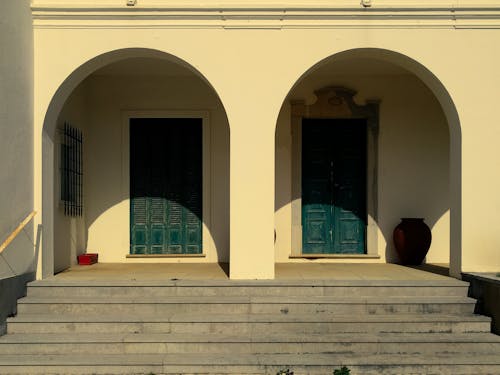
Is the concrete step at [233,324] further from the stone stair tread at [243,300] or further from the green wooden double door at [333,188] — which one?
the green wooden double door at [333,188]

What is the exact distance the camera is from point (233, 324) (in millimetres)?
6766

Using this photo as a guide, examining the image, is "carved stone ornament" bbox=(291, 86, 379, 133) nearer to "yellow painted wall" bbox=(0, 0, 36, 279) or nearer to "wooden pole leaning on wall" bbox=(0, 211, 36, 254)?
"yellow painted wall" bbox=(0, 0, 36, 279)

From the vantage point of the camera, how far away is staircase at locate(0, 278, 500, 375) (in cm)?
619

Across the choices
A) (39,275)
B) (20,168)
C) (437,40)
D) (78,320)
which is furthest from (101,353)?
(437,40)

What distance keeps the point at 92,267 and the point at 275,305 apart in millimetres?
3548

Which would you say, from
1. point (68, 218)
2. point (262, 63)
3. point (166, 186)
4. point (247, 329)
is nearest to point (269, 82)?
point (262, 63)

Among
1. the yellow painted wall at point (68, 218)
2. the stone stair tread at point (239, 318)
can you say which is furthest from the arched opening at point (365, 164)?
the yellow painted wall at point (68, 218)

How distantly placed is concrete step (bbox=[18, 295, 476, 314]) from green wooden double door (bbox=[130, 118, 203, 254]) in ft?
10.2

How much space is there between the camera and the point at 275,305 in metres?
7.11

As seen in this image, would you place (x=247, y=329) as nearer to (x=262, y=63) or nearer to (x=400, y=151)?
(x=262, y=63)

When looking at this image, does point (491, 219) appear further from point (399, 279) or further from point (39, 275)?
point (39, 275)

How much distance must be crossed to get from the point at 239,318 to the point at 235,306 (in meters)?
0.25

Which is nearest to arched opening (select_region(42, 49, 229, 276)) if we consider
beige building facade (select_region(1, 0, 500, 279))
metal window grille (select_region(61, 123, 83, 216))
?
metal window grille (select_region(61, 123, 83, 216))

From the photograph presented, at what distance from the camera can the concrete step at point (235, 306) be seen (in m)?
7.05
